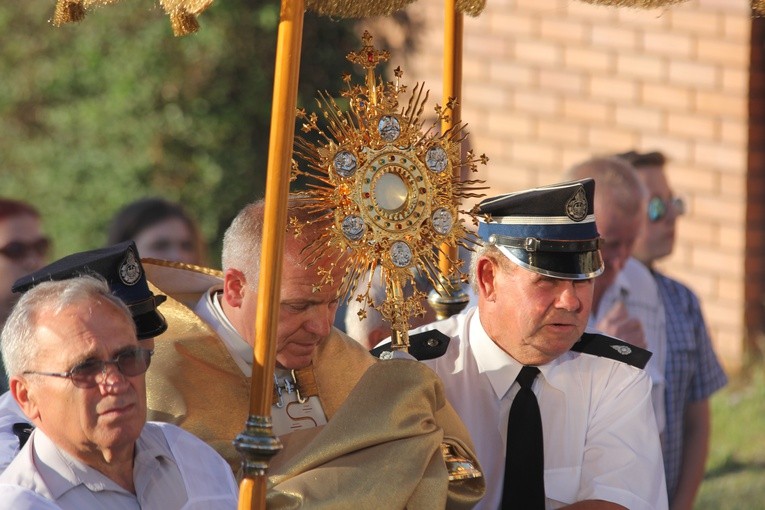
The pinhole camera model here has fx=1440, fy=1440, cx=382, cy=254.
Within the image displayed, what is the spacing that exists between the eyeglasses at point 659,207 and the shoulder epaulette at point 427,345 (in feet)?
7.46

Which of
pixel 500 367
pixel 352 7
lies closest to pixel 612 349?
pixel 500 367

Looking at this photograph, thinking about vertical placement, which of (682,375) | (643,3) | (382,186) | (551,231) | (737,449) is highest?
(643,3)

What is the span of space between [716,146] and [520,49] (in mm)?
1351

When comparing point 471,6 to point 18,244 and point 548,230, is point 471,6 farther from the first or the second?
point 18,244

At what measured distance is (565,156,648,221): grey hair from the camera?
556 centimetres

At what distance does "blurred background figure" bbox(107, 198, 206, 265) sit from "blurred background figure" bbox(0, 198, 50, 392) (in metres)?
0.60

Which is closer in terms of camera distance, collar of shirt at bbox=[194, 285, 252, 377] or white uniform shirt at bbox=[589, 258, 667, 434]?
collar of shirt at bbox=[194, 285, 252, 377]

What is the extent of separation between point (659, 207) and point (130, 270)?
312 cm

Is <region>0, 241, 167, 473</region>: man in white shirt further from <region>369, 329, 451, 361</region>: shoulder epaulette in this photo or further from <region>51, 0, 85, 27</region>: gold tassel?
<region>369, 329, 451, 361</region>: shoulder epaulette

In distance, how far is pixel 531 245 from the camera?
3.81m

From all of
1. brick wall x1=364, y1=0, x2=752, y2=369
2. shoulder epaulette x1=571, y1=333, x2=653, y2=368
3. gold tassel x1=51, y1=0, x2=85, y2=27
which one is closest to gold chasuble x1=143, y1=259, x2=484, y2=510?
shoulder epaulette x1=571, y1=333, x2=653, y2=368

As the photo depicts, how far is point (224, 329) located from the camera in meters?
4.10

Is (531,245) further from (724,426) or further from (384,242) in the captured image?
(724,426)

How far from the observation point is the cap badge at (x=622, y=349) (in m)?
4.04
